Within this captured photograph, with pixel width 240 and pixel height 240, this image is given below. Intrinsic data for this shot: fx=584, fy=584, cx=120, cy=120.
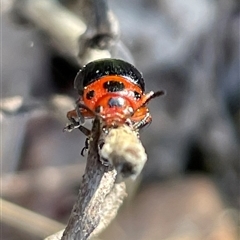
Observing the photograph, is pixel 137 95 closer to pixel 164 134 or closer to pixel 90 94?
pixel 90 94

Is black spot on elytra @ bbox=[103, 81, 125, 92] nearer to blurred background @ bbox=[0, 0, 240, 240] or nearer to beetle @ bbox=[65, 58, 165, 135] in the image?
beetle @ bbox=[65, 58, 165, 135]

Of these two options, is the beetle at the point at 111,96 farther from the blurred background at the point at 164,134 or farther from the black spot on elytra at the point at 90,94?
the blurred background at the point at 164,134

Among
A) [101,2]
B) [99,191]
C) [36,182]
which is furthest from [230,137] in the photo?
[99,191]

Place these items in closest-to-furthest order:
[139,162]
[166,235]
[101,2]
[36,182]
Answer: [139,162] → [101,2] → [36,182] → [166,235]

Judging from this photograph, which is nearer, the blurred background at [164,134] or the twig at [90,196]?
the twig at [90,196]

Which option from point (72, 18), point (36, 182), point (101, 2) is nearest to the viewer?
point (101, 2)

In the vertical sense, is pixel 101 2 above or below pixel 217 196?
below

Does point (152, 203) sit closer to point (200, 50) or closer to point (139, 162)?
point (200, 50)

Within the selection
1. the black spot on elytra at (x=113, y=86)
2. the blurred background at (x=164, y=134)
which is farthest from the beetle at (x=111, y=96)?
the blurred background at (x=164, y=134)
